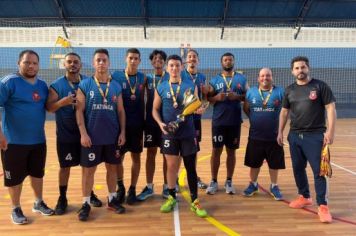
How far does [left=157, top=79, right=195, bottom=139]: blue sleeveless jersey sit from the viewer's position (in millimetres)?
3473

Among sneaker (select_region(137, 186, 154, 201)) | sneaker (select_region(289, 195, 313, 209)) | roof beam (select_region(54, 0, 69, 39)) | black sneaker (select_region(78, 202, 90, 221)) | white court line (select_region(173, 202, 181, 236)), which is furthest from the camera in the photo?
roof beam (select_region(54, 0, 69, 39))

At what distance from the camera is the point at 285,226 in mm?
3246

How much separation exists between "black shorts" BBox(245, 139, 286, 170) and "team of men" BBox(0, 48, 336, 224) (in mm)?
12

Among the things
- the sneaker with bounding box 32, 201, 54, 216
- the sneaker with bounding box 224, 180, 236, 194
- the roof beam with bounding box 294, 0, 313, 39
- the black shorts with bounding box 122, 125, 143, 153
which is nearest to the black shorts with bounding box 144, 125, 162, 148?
the black shorts with bounding box 122, 125, 143, 153

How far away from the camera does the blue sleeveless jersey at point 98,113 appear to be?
329 cm

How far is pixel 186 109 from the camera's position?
340 centimetres

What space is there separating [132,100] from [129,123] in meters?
0.28

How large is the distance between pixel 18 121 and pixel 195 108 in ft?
5.99

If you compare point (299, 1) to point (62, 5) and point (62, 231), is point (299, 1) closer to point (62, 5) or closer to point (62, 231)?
point (62, 5)

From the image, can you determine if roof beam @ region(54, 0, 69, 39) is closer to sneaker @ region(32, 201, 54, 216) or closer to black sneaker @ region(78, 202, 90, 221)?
sneaker @ region(32, 201, 54, 216)

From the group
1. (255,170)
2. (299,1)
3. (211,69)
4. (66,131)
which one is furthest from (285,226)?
(299,1)

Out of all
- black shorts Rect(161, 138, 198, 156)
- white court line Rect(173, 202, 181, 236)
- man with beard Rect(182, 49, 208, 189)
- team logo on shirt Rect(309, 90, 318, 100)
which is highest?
man with beard Rect(182, 49, 208, 189)

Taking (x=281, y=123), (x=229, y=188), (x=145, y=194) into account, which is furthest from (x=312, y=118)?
(x=145, y=194)

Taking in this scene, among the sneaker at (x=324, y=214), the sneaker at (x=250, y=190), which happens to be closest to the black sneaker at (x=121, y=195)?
the sneaker at (x=250, y=190)
